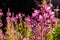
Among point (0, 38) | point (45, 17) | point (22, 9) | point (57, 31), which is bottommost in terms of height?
point (22, 9)

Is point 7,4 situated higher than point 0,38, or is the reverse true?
point 0,38

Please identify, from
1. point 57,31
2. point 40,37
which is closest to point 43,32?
point 40,37

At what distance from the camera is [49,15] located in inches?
126

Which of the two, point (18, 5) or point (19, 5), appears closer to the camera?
point (18, 5)

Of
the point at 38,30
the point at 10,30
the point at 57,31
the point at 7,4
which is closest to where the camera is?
the point at 38,30

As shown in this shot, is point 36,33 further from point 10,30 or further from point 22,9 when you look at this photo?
point 22,9

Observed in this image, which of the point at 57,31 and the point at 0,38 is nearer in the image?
the point at 0,38

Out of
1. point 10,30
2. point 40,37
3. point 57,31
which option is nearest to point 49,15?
point 40,37

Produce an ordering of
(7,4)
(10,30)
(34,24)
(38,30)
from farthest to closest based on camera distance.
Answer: (7,4), (10,30), (34,24), (38,30)

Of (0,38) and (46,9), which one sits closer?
(46,9)

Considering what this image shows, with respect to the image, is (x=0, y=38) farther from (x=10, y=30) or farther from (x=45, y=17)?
(x=45, y=17)

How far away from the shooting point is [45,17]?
3.08 meters

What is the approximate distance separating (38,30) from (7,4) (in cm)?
713

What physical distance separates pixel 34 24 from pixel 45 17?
261 mm
